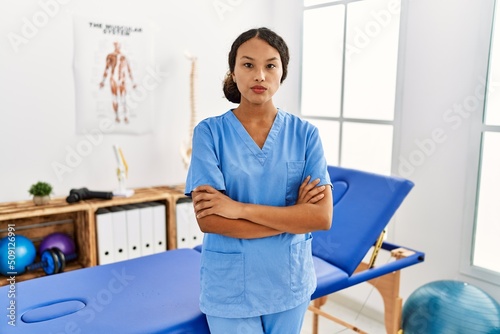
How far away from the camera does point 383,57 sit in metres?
2.73

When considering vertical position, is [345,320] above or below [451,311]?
below

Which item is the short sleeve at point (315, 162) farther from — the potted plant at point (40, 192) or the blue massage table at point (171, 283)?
the potted plant at point (40, 192)

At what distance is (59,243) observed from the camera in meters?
2.46

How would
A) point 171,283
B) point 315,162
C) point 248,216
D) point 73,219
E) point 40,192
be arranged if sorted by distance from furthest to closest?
point 73,219, point 40,192, point 171,283, point 315,162, point 248,216

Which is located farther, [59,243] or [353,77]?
[353,77]

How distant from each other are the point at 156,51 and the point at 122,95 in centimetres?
38

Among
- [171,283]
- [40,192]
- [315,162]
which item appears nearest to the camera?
[315,162]

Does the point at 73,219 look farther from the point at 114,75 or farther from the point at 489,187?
the point at 489,187

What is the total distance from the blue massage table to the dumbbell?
692 mm

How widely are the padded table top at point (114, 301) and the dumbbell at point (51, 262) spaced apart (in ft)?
2.32

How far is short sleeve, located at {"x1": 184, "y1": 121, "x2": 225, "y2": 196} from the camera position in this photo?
1.24 m

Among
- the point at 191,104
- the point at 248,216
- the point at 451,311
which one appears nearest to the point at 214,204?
the point at 248,216

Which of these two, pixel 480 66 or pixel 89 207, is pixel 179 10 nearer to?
pixel 89 207

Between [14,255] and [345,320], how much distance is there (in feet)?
6.29
